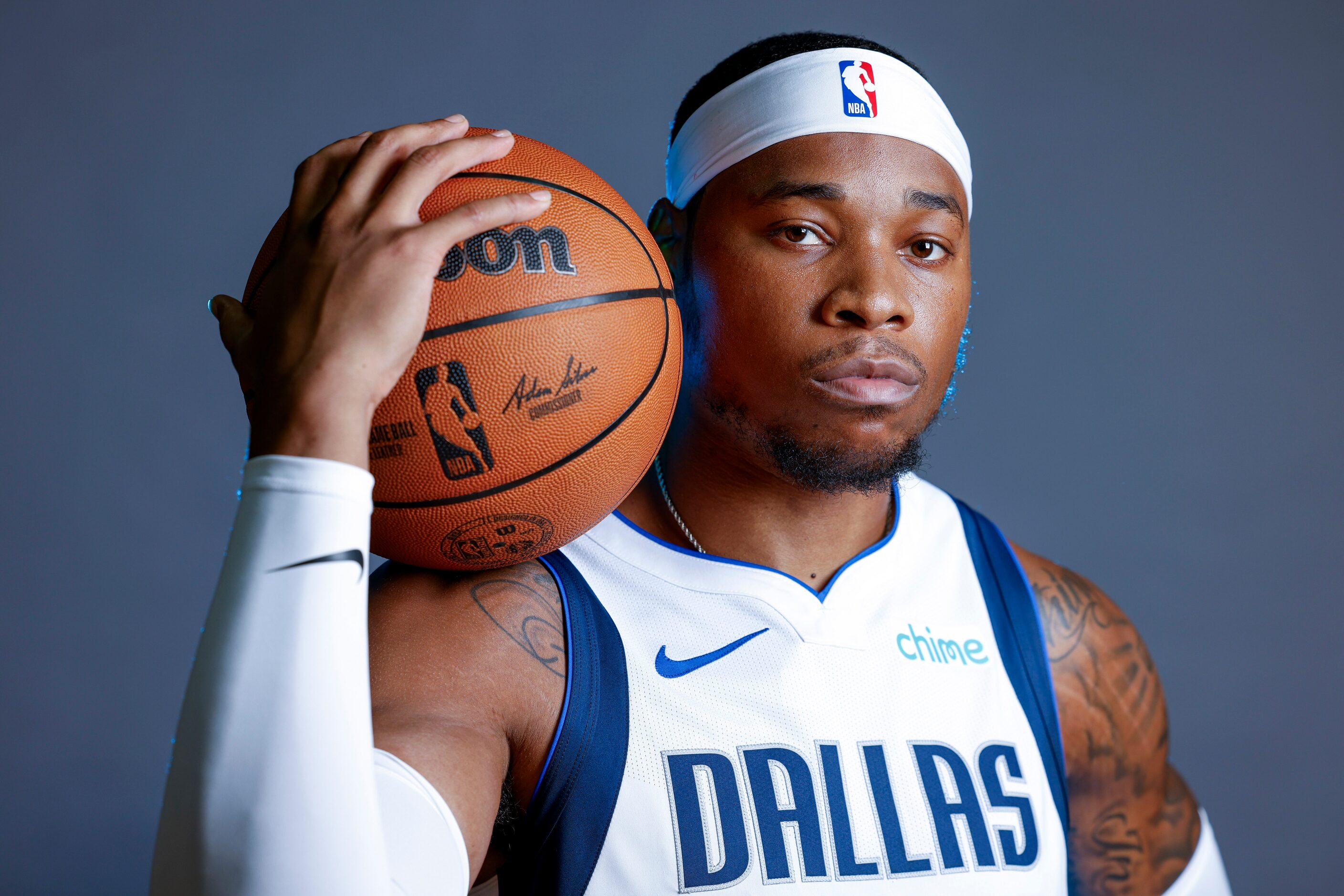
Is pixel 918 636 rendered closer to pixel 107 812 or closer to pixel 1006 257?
pixel 1006 257

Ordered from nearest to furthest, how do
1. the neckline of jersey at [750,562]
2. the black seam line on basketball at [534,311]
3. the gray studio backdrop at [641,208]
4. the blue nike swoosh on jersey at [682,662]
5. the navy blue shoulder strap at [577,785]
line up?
the black seam line on basketball at [534,311], the navy blue shoulder strap at [577,785], the blue nike swoosh on jersey at [682,662], the neckline of jersey at [750,562], the gray studio backdrop at [641,208]

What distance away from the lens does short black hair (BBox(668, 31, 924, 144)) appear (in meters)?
1.84

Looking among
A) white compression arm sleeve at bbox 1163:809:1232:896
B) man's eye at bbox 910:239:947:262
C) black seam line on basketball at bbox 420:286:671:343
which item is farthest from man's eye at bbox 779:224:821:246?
white compression arm sleeve at bbox 1163:809:1232:896

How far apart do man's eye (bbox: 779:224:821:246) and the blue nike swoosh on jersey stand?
0.61 meters

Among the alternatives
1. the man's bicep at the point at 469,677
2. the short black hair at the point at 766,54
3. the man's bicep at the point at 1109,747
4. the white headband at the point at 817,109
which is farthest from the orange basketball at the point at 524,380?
the man's bicep at the point at 1109,747

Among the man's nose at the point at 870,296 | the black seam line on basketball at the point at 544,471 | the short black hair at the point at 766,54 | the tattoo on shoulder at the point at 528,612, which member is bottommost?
the tattoo on shoulder at the point at 528,612

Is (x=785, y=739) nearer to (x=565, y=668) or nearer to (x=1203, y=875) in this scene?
(x=565, y=668)

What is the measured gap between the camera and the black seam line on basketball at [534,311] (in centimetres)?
125

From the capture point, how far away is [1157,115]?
11.4 feet

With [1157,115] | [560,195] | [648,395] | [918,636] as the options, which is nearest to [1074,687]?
[918,636]

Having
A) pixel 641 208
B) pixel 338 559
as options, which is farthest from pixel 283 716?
pixel 641 208

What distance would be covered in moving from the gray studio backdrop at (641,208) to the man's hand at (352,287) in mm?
2063

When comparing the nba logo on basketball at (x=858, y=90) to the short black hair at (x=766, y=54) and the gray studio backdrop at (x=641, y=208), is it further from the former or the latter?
the gray studio backdrop at (x=641, y=208)

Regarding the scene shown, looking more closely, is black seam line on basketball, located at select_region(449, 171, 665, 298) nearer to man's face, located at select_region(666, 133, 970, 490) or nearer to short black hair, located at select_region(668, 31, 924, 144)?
man's face, located at select_region(666, 133, 970, 490)
